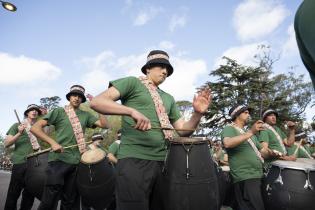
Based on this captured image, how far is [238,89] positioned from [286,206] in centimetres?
2916

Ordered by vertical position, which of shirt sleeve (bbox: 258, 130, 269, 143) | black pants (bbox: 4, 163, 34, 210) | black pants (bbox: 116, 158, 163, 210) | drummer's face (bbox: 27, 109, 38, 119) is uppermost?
drummer's face (bbox: 27, 109, 38, 119)

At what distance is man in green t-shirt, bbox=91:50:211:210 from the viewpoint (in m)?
3.07

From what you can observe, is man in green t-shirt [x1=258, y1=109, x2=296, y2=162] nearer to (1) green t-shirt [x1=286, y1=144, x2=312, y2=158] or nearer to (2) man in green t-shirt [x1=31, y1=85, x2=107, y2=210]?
(1) green t-shirt [x1=286, y1=144, x2=312, y2=158]

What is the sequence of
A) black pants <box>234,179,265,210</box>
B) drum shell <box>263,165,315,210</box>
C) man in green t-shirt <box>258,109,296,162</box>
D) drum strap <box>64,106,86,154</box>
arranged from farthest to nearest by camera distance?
1. man in green t-shirt <box>258,109,296,162</box>
2. drum strap <box>64,106,86,154</box>
3. black pants <box>234,179,265,210</box>
4. drum shell <box>263,165,315,210</box>

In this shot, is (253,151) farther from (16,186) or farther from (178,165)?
(16,186)

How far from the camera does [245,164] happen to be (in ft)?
17.9

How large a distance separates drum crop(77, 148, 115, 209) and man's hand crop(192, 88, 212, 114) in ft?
8.86

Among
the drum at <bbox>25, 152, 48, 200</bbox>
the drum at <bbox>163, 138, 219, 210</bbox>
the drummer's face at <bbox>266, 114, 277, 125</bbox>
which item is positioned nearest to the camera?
the drum at <bbox>163, 138, 219, 210</bbox>

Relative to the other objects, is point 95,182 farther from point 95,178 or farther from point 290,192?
point 290,192

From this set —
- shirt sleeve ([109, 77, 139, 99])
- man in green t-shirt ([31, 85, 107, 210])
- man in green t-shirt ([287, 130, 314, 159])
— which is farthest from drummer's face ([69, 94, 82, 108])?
man in green t-shirt ([287, 130, 314, 159])

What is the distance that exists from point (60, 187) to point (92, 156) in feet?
2.15

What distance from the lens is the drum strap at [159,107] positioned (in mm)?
3408

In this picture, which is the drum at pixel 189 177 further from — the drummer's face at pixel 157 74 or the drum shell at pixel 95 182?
the drum shell at pixel 95 182

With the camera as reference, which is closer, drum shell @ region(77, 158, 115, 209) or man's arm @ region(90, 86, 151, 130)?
man's arm @ region(90, 86, 151, 130)
